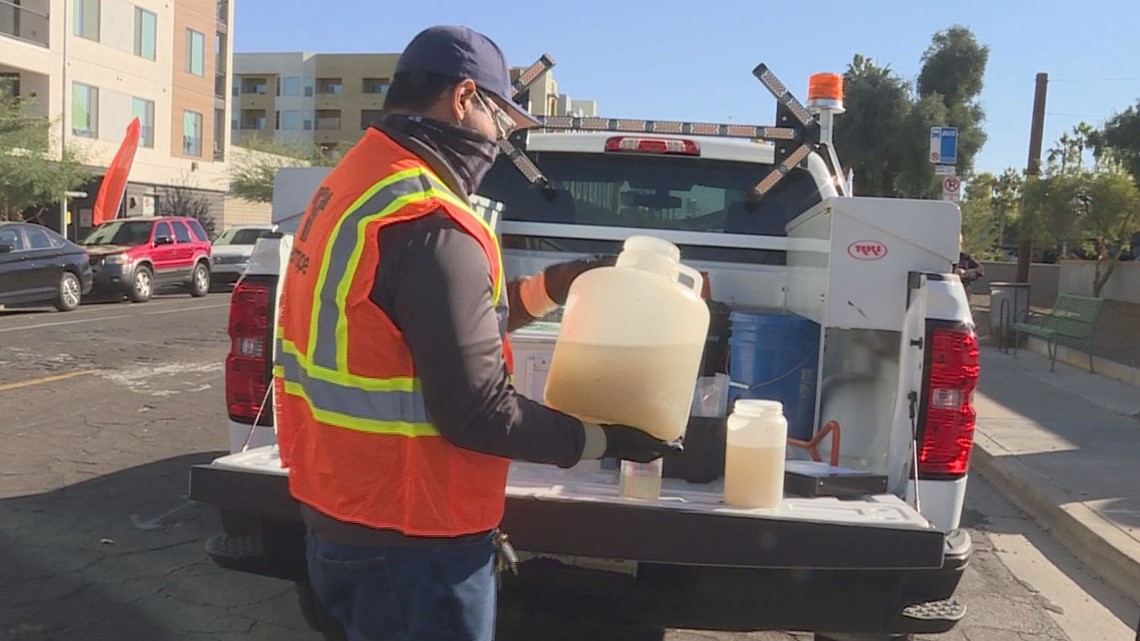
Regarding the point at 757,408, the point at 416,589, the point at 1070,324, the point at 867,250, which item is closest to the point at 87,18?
the point at 1070,324

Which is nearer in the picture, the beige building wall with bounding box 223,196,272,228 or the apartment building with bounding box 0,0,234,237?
the apartment building with bounding box 0,0,234,237

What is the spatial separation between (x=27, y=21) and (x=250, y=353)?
32.6m

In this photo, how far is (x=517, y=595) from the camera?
3.12 metres

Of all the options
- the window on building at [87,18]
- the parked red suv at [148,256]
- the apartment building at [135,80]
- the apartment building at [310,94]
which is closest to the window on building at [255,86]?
the apartment building at [310,94]

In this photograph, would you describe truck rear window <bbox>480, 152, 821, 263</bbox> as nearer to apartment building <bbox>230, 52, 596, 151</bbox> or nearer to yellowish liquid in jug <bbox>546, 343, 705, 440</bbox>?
yellowish liquid in jug <bbox>546, 343, 705, 440</bbox>

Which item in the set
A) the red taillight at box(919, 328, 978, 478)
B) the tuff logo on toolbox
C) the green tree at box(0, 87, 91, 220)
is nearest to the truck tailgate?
the red taillight at box(919, 328, 978, 478)

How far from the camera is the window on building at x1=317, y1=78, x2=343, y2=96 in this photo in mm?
79000

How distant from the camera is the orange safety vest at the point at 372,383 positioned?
189cm

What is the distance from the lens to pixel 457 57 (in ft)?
6.56

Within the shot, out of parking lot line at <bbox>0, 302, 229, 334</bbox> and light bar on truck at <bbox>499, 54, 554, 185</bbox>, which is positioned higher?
light bar on truck at <bbox>499, 54, 554, 185</bbox>

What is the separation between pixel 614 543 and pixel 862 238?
133cm

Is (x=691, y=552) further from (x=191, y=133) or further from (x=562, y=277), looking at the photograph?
(x=191, y=133)

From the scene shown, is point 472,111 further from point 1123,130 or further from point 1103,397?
point 1123,130

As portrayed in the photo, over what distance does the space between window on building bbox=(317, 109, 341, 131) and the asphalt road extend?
237ft
